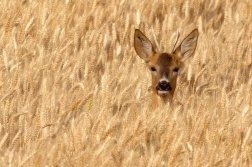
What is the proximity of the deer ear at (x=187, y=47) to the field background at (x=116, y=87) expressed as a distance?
169 mm

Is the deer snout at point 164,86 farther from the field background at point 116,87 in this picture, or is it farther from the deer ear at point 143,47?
the deer ear at point 143,47

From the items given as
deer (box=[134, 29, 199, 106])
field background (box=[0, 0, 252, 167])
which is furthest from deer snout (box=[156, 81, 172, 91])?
field background (box=[0, 0, 252, 167])

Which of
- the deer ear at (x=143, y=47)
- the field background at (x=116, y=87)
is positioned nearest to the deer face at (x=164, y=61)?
the deer ear at (x=143, y=47)

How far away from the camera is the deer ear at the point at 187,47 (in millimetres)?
7691

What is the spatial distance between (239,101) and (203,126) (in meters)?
0.95

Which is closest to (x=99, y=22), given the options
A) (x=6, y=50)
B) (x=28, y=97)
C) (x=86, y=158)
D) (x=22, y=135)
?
(x=6, y=50)

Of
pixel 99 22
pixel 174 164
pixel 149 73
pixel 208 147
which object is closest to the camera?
pixel 174 164

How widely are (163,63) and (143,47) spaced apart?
400mm

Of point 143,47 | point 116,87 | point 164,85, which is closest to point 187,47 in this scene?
point 143,47

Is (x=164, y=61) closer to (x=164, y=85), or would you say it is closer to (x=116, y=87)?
(x=164, y=85)

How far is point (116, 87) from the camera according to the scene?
7.19 m

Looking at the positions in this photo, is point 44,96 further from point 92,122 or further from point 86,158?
point 86,158

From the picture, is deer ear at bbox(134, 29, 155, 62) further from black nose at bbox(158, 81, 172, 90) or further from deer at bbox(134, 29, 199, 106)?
black nose at bbox(158, 81, 172, 90)

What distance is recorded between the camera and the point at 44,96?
662 centimetres
